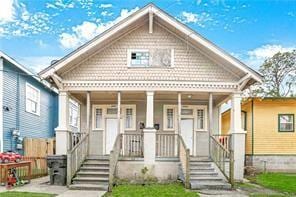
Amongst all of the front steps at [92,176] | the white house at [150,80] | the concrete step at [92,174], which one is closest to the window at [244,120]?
the white house at [150,80]

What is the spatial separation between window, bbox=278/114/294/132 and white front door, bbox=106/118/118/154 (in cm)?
885

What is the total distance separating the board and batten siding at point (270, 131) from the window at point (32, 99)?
1175 cm

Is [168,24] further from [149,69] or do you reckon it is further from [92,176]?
[92,176]

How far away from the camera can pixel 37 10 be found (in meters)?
24.0

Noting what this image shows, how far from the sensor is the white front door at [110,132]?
16.8 m

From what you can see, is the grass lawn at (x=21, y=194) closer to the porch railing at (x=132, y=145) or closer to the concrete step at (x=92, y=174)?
the concrete step at (x=92, y=174)

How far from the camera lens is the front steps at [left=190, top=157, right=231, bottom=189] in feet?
41.2

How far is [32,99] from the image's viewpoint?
821 inches

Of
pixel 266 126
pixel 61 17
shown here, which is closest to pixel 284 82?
pixel 266 126

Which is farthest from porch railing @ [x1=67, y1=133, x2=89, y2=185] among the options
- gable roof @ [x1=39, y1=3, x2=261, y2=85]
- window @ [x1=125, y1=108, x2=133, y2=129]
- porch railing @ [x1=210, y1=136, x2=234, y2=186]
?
porch railing @ [x1=210, y1=136, x2=234, y2=186]

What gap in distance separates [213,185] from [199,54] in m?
5.44

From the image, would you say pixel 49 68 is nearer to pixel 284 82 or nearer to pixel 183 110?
pixel 183 110

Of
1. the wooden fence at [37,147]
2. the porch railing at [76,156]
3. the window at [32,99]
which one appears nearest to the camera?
the porch railing at [76,156]

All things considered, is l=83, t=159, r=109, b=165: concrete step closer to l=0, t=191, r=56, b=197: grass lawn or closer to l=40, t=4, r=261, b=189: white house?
l=40, t=4, r=261, b=189: white house
